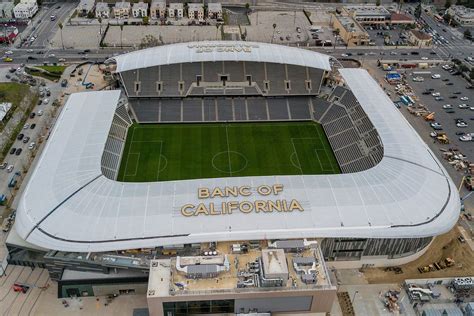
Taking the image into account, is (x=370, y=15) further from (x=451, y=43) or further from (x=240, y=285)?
(x=240, y=285)

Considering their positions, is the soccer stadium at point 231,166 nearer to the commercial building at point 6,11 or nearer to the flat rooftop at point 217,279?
the flat rooftop at point 217,279

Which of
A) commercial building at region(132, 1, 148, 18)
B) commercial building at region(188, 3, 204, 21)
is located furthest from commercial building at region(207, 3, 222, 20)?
commercial building at region(132, 1, 148, 18)

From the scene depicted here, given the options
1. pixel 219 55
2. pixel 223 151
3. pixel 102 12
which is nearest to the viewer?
pixel 223 151

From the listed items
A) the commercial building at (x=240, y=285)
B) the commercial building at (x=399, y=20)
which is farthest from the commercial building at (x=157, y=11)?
the commercial building at (x=240, y=285)

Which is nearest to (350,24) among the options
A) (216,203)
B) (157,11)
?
(157,11)

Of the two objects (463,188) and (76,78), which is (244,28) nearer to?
(76,78)
